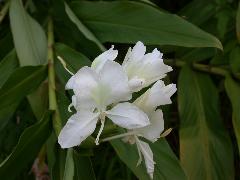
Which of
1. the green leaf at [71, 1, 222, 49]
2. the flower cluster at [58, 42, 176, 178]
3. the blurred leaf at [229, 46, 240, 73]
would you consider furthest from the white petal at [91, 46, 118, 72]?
the blurred leaf at [229, 46, 240, 73]

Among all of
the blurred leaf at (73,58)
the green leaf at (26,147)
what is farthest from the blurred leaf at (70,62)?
the green leaf at (26,147)

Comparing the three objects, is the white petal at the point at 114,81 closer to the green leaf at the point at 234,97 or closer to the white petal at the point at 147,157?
the white petal at the point at 147,157

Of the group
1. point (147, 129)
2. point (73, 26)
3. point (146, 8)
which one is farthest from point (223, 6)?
point (147, 129)

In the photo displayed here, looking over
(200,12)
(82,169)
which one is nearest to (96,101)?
(82,169)

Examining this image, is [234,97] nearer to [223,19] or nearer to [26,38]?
[223,19]

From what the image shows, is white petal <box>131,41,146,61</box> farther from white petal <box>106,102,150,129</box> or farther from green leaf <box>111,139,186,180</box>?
green leaf <box>111,139,186,180</box>

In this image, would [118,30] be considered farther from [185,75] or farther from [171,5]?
[171,5]
